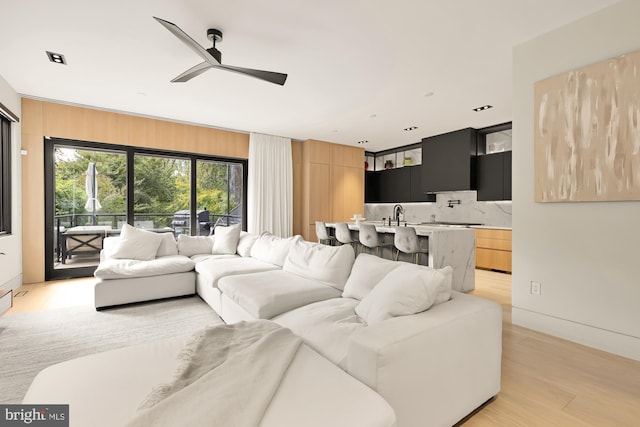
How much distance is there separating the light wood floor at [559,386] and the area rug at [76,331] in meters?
2.55

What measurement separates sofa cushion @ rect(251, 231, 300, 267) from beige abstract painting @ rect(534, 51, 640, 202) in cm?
258

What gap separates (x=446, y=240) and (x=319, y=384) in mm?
3245

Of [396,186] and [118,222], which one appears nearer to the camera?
[118,222]

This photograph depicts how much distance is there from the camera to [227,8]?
237cm

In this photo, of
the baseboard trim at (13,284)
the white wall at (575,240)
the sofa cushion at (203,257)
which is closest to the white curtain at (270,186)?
the sofa cushion at (203,257)

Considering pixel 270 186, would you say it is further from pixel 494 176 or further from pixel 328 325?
pixel 328 325

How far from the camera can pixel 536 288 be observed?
2834 millimetres

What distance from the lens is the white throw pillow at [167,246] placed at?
4.39 metres

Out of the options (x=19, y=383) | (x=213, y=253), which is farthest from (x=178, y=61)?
(x=19, y=383)

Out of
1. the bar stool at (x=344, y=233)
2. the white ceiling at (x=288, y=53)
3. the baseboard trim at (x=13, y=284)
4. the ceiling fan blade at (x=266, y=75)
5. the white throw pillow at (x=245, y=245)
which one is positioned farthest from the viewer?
the bar stool at (x=344, y=233)

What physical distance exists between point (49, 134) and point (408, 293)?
219 inches

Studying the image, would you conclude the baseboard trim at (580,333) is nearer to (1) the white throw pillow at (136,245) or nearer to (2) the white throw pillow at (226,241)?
(2) the white throw pillow at (226,241)

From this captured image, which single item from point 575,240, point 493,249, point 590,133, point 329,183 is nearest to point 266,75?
point 590,133

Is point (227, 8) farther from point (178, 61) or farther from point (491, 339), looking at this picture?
point (491, 339)
